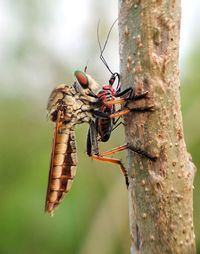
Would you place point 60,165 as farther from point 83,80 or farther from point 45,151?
point 45,151

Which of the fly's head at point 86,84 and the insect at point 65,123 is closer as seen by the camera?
the insect at point 65,123

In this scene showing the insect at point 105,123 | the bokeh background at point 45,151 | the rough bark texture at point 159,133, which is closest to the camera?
the rough bark texture at point 159,133

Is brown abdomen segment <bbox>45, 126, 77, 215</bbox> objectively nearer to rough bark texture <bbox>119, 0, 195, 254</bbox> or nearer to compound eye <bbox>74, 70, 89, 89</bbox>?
compound eye <bbox>74, 70, 89, 89</bbox>

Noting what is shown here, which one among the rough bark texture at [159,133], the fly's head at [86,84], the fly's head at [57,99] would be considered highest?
the fly's head at [86,84]

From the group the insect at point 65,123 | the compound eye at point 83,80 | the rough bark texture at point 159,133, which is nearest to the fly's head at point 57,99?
the insect at point 65,123

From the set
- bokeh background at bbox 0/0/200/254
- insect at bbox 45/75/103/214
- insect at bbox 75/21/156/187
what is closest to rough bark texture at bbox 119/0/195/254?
insect at bbox 75/21/156/187

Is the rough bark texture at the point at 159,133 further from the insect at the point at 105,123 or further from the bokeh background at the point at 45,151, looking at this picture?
the bokeh background at the point at 45,151

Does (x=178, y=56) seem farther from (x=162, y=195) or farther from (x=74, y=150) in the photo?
(x=74, y=150)

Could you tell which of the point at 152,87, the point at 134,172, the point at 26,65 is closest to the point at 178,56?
the point at 152,87
